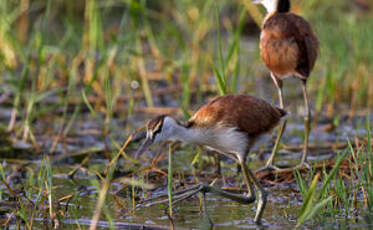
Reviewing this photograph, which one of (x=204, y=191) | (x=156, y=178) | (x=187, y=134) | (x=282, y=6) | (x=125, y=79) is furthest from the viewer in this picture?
(x=125, y=79)

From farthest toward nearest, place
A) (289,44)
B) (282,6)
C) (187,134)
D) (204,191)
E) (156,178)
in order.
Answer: (282,6)
(156,178)
(289,44)
(204,191)
(187,134)

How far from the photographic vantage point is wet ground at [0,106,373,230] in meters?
4.17

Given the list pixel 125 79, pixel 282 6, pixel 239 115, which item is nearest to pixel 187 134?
pixel 239 115

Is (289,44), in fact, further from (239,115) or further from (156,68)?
(156,68)

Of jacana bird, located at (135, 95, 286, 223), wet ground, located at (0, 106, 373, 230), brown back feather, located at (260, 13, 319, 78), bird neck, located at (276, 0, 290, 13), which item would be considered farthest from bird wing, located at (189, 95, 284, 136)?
bird neck, located at (276, 0, 290, 13)

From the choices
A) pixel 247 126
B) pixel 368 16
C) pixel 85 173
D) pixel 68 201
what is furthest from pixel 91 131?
pixel 368 16

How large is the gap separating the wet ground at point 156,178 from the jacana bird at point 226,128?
0.25 metres

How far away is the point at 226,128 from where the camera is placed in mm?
4051

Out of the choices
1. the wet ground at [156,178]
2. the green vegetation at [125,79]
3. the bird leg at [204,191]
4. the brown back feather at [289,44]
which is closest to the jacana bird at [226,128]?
the bird leg at [204,191]

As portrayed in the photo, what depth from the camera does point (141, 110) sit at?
24.5ft

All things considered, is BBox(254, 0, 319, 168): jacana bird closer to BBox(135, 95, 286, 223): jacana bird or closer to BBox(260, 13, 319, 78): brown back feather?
BBox(260, 13, 319, 78): brown back feather

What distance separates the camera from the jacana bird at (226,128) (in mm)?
3982

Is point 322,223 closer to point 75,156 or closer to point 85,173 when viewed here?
point 85,173

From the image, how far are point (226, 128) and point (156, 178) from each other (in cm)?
142
